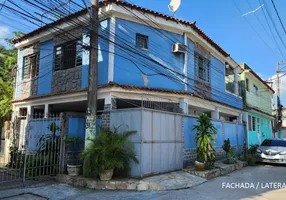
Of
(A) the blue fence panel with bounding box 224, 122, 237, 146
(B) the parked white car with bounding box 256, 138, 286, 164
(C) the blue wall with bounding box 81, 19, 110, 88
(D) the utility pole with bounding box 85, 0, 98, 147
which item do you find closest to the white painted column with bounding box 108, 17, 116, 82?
(C) the blue wall with bounding box 81, 19, 110, 88

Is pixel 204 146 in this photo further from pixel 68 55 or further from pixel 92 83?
pixel 68 55

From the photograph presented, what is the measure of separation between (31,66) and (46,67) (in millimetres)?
1559

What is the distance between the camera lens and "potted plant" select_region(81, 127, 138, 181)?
7.64m

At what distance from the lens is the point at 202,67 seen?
13859 millimetres

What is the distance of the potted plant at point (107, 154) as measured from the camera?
7.64 meters

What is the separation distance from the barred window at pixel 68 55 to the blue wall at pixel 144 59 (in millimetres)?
2218

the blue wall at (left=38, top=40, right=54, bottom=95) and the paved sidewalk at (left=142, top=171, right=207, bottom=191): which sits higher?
the blue wall at (left=38, top=40, right=54, bottom=95)

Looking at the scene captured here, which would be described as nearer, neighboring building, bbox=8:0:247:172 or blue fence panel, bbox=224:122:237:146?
neighboring building, bbox=8:0:247:172

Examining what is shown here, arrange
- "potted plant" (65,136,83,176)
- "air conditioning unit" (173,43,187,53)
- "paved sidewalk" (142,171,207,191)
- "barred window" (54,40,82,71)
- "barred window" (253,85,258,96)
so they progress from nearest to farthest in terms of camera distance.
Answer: "paved sidewalk" (142,171,207,191) < "potted plant" (65,136,83,176) < "barred window" (54,40,82,71) < "air conditioning unit" (173,43,187,53) < "barred window" (253,85,258,96)

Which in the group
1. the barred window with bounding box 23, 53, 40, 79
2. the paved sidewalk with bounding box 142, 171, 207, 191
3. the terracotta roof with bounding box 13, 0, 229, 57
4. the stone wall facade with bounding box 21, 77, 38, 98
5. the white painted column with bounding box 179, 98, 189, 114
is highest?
the terracotta roof with bounding box 13, 0, 229, 57

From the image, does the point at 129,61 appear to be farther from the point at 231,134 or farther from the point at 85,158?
the point at 231,134

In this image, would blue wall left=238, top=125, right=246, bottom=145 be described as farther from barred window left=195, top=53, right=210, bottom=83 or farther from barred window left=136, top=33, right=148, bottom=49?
barred window left=136, top=33, right=148, bottom=49

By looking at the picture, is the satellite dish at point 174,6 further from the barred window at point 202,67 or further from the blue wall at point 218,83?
the blue wall at point 218,83

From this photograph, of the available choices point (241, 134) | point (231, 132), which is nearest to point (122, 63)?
point (231, 132)
